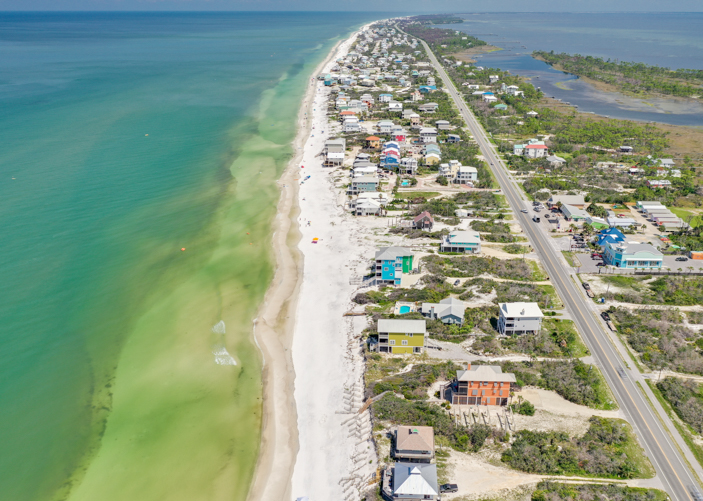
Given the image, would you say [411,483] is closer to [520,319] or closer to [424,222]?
[520,319]

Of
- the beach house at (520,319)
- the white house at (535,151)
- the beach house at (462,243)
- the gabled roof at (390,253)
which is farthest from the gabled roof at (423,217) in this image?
the white house at (535,151)

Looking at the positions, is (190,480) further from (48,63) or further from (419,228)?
(48,63)

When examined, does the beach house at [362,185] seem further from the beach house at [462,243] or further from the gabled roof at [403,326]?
the gabled roof at [403,326]

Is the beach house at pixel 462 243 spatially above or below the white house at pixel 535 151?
below

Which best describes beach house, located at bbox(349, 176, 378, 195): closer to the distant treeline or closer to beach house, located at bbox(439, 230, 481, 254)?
beach house, located at bbox(439, 230, 481, 254)

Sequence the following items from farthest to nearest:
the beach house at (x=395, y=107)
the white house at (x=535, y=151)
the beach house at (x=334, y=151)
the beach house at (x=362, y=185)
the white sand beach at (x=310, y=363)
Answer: the beach house at (x=395, y=107), the white house at (x=535, y=151), the beach house at (x=334, y=151), the beach house at (x=362, y=185), the white sand beach at (x=310, y=363)

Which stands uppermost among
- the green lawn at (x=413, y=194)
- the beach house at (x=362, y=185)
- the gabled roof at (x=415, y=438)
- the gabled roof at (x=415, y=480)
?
the beach house at (x=362, y=185)
